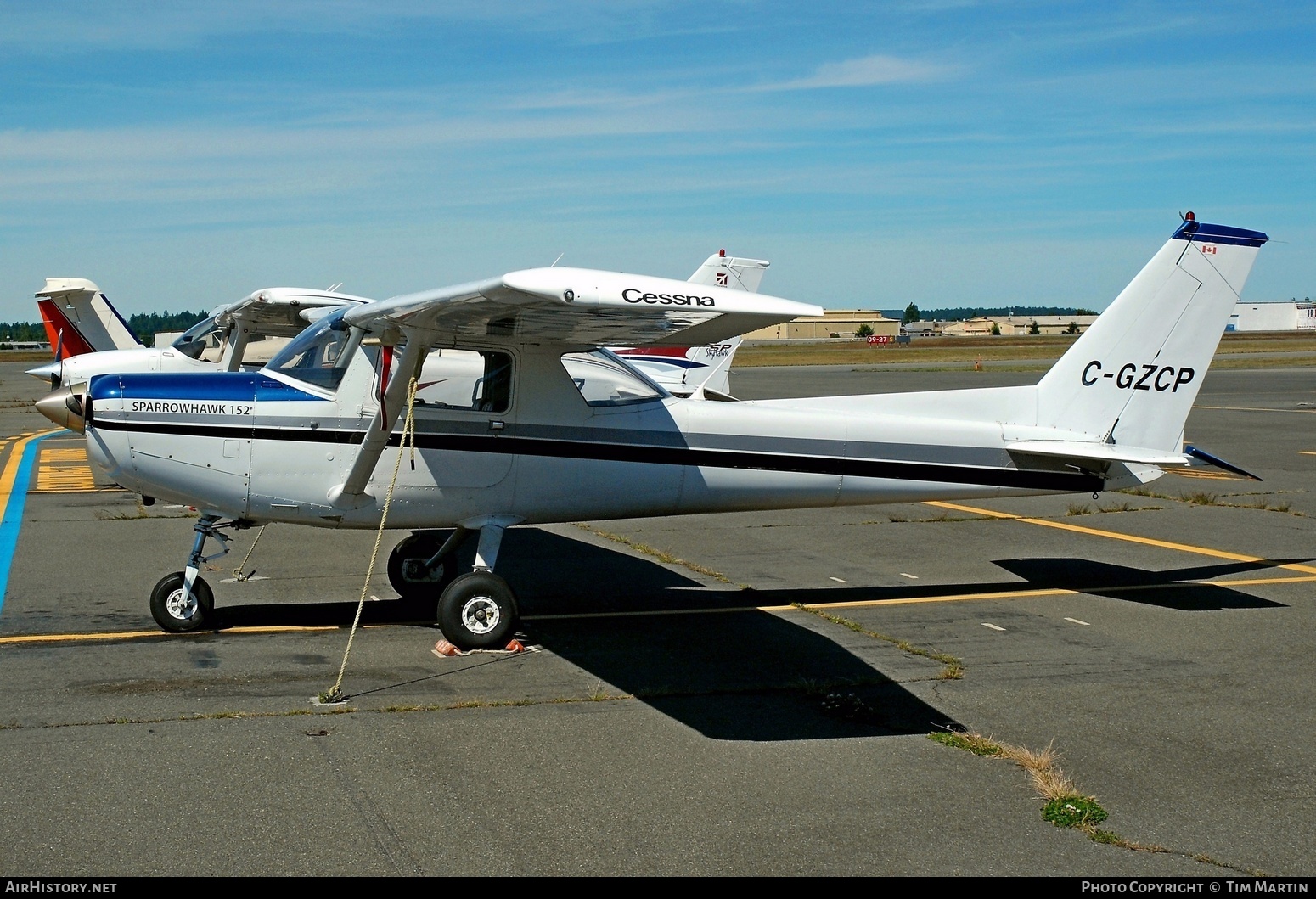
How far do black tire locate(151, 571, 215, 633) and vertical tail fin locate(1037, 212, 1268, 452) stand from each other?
21.3ft

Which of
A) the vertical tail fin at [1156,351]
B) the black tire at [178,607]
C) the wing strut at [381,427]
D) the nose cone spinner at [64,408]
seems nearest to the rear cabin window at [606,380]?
the wing strut at [381,427]

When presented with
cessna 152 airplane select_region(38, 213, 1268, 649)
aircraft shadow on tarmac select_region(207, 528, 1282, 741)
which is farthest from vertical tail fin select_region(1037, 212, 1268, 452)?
aircraft shadow on tarmac select_region(207, 528, 1282, 741)

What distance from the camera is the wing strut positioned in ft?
24.3

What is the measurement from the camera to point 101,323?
2208cm

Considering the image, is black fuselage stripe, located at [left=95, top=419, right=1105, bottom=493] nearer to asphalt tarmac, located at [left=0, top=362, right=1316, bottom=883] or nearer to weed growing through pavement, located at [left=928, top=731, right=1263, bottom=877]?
asphalt tarmac, located at [left=0, top=362, right=1316, bottom=883]

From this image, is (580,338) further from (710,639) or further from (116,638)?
(116,638)

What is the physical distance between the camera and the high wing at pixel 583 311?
5.30 meters

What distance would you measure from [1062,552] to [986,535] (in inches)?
50.0

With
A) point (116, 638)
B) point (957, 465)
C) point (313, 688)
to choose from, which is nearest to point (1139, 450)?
point (957, 465)

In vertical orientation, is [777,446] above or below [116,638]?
above

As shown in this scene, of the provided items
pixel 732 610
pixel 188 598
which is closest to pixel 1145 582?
pixel 732 610

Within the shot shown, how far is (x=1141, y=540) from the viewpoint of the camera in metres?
12.1

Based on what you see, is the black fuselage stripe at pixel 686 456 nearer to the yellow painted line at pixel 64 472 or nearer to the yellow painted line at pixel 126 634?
the yellow painted line at pixel 126 634

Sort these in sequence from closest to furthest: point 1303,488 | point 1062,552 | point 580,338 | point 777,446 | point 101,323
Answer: point 580,338
point 777,446
point 1062,552
point 1303,488
point 101,323
